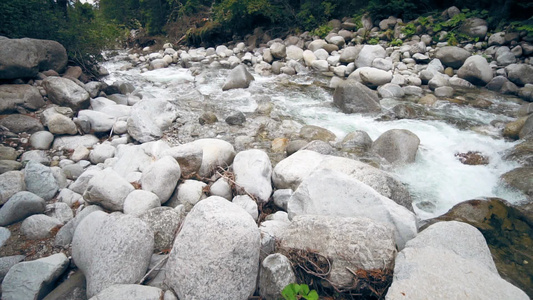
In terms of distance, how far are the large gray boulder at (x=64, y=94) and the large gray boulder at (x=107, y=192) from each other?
3647 mm

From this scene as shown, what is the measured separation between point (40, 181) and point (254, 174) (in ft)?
9.12

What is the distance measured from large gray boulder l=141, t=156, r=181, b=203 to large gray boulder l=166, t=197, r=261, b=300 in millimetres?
1337

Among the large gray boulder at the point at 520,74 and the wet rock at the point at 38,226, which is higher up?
the wet rock at the point at 38,226

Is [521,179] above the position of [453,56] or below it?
below

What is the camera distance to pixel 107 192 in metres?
3.30

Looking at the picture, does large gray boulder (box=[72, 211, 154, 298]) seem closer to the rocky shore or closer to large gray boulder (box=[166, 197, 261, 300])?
the rocky shore

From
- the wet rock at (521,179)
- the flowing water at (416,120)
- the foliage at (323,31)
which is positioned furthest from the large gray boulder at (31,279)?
the foliage at (323,31)

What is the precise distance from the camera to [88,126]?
560cm

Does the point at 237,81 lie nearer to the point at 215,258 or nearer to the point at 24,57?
the point at 24,57

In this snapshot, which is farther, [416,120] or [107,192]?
[416,120]

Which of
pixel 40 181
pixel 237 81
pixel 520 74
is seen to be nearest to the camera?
pixel 40 181

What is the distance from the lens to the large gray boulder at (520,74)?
310 inches

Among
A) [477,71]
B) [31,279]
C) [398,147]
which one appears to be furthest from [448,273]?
[477,71]

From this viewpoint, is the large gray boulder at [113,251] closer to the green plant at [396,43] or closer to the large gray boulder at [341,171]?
the large gray boulder at [341,171]
